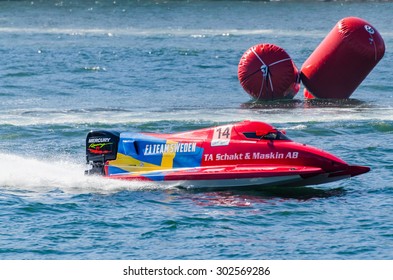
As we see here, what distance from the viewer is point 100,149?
24266mm

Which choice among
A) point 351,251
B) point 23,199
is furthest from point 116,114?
point 351,251

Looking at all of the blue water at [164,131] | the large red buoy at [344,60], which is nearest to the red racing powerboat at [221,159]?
the blue water at [164,131]

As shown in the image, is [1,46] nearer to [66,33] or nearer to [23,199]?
[66,33]

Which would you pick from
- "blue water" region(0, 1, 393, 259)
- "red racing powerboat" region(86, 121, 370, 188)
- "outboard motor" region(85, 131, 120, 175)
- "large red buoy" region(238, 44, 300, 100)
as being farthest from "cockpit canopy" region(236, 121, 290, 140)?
"large red buoy" region(238, 44, 300, 100)

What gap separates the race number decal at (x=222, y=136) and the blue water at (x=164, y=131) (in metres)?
1.24

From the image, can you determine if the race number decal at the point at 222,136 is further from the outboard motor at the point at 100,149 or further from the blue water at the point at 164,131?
the outboard motor at the point at 100,149

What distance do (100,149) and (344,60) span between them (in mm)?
13017

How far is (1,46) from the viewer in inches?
2137

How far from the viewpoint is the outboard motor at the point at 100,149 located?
2417cm

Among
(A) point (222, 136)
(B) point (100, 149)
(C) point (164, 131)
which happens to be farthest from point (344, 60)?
(B) point (100, 149)

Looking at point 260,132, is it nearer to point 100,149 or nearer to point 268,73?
point 100,149

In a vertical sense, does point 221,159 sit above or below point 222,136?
below

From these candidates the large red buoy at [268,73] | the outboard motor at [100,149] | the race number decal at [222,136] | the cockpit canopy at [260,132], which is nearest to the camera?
the cockpit canopy at [260,132]

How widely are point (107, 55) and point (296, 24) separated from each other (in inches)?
863
